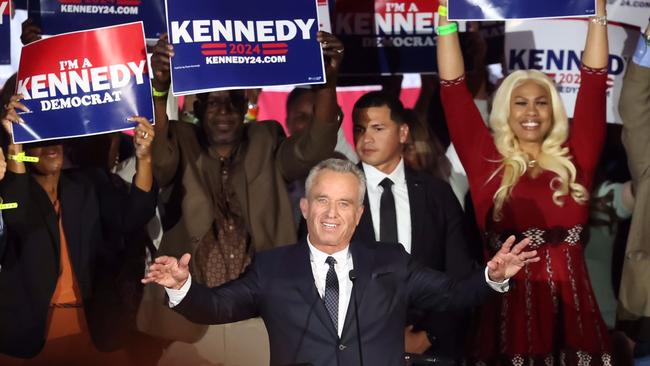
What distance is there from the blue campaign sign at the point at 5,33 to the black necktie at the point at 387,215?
6.19ft

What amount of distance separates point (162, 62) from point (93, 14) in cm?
78

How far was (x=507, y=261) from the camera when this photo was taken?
12.3 feet

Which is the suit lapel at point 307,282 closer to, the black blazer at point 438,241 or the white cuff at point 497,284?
the white cuff at point 497,284

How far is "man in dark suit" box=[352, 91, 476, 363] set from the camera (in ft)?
17.5

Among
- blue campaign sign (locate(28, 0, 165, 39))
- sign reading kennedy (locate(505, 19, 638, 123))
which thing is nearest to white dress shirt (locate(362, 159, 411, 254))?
sign reading kennedy (locate(505, 19, 638, 123))

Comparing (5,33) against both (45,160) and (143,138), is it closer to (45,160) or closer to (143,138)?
(45,160)

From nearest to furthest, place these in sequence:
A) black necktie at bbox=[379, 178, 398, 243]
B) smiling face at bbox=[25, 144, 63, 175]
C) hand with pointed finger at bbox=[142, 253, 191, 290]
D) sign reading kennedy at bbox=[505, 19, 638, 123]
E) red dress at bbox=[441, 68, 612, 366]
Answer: hand with pointed finger at bbox=[142, 253, 191, 290], red dress at bbox=[441, 68, 612, 366], black necktie at bbox=[379, 178, 398, 243], smiling face at bbox=[25, 144, 63, 175], sign reading kennedy at bbox=[505, 19, 638, 123]

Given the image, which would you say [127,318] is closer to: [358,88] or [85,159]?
[85,159]

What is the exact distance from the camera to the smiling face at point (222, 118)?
18.0ft

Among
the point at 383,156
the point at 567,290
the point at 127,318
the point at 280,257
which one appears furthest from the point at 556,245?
the point at 127,318

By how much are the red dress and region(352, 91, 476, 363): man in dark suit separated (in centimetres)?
28

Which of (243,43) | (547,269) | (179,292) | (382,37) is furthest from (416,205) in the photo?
(179,292)

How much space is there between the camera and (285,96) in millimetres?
7332

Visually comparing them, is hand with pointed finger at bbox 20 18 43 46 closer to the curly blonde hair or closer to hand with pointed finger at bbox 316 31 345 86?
hand with pointed finger at bbox 316 31 345 86
